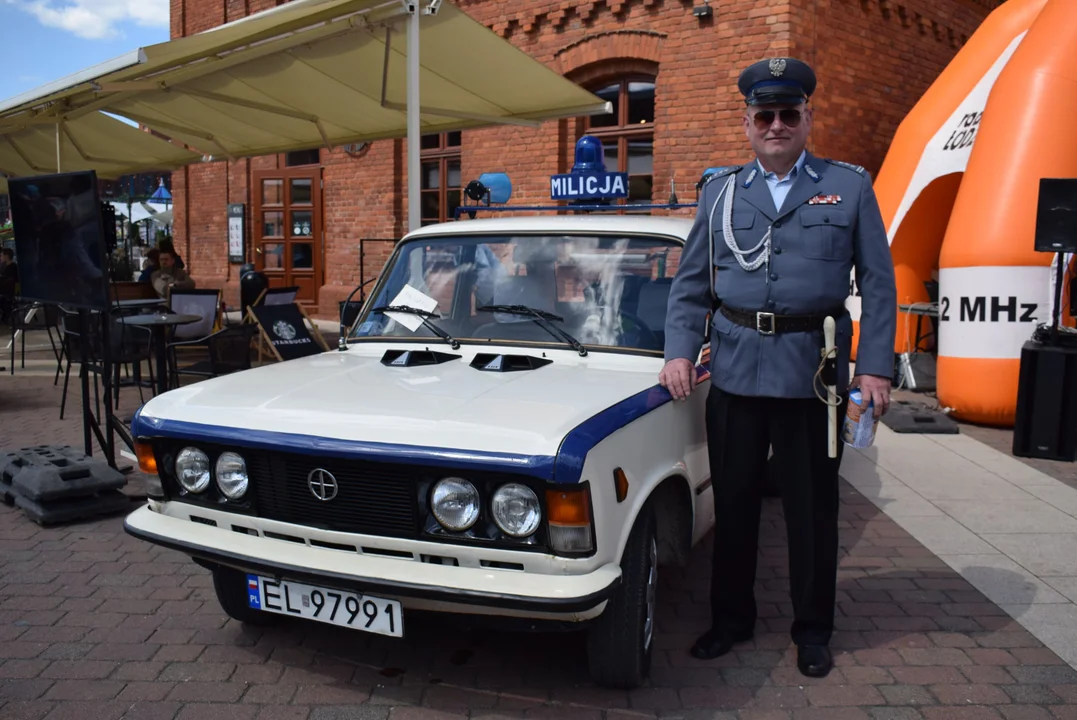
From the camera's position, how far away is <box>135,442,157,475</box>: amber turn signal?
126 inches

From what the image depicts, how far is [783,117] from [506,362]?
4.48ft

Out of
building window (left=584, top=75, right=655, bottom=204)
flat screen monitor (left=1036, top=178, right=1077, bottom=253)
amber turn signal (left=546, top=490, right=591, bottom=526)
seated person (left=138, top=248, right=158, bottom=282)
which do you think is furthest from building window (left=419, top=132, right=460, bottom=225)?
amber turn signal (left=546, top=490, right=591, bottom=526)

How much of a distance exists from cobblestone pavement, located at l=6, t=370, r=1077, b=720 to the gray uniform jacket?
1090 millimetres

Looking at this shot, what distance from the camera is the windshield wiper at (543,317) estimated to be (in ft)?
12.1

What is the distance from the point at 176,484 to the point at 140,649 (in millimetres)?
825

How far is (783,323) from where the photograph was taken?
3.23 meters

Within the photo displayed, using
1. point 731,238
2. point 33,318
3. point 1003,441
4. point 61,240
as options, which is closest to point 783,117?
point 731,238

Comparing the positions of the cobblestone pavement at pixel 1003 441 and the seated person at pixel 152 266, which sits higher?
the seated person at pixel 152 266

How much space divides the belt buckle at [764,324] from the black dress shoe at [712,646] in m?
1.20

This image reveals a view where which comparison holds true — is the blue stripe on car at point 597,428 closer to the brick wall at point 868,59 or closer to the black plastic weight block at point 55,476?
the black plastic weight block at point 55,476

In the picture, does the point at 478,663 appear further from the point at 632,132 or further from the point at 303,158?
the point at 303,158

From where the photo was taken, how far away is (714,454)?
3.46m

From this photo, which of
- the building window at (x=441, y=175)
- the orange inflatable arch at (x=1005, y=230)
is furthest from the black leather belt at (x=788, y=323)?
the building window at (x=441, y=175)

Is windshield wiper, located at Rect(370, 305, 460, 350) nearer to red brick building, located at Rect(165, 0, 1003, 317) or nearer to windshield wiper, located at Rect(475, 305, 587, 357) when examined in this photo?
windshield wiper, located at Rect(475, 305, 587, 357)
